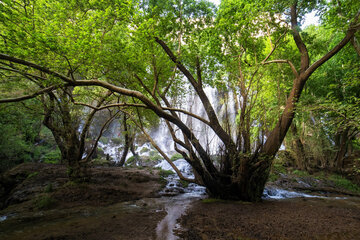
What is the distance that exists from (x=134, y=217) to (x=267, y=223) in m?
3.39

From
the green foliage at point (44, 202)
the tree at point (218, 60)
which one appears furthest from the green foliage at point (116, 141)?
the tree at point (218, 60)

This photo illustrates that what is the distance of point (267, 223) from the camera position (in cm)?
384

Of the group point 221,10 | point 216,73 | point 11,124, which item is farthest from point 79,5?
point 11,124

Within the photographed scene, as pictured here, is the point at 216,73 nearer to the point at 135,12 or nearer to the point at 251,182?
the point at 135,12

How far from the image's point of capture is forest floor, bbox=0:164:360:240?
3.41 metres

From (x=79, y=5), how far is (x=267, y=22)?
7543 millimetres

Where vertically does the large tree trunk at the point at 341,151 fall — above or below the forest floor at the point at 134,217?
above

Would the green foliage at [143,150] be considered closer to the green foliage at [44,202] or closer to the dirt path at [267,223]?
the green foliage at [44,202]

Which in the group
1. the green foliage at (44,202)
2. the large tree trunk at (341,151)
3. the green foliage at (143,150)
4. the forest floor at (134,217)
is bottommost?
the forest floor at (134,217)

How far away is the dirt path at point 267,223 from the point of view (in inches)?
129

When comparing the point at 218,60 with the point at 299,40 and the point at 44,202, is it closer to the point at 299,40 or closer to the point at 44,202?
the point at 299,40

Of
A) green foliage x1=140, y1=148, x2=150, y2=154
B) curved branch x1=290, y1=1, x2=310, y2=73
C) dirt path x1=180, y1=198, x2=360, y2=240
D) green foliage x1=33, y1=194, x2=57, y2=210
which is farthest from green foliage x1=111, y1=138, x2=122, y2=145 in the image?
curved branch x1=290, y1=1, x2=310, y2=73

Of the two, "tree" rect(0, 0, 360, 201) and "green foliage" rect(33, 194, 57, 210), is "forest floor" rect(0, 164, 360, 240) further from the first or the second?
A: "tree" rect(0, 0, 360, 201)

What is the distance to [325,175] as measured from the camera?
12.1m
